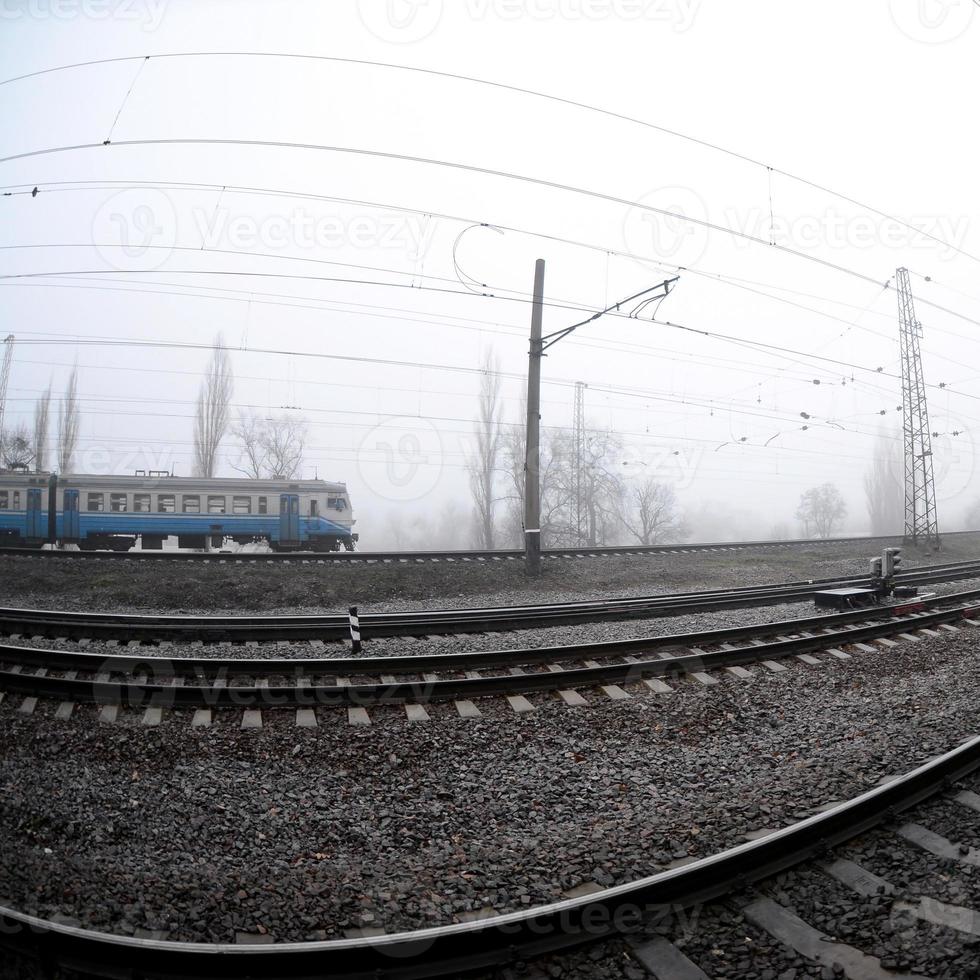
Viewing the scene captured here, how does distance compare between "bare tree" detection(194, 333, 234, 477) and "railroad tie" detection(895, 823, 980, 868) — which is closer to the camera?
"railroad tie" detection(895, 823, 980, 868)

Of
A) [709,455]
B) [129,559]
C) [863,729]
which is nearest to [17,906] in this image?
[863,729]

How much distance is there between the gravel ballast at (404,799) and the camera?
2.84 metres

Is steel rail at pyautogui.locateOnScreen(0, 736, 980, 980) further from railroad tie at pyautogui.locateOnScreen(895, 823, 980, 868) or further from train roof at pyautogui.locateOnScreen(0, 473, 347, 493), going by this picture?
train roof at pyautogui.locateOnScreen(0, 473, 347, 493)

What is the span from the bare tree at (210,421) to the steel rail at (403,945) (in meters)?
28.2

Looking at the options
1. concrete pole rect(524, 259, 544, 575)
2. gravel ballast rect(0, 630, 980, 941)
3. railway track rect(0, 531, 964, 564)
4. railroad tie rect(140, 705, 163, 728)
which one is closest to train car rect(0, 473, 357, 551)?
railway track rect(0, 531, 964, 564)

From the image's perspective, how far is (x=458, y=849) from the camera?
10.9ft

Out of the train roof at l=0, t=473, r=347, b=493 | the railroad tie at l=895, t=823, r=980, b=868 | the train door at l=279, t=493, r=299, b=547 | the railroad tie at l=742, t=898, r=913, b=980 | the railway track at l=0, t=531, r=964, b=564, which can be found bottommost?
the railroad tie at l=742, t=898, r=913, b=980

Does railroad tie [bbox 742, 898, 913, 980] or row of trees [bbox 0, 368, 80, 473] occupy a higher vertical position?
row of trees [bbox 0, 368, 80, 473]

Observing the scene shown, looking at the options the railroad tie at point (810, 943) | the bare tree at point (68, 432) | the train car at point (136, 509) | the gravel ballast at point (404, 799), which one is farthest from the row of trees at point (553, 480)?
the railroad tie at point (810, 943)

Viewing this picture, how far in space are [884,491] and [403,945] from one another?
2297 inches

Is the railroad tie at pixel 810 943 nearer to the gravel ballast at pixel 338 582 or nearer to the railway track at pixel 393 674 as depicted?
the railway track at pixel 393 674

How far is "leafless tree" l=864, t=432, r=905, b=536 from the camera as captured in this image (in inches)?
1907

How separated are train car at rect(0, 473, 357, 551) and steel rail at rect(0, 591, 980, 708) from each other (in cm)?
1335

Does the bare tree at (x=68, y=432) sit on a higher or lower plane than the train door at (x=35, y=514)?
higher
